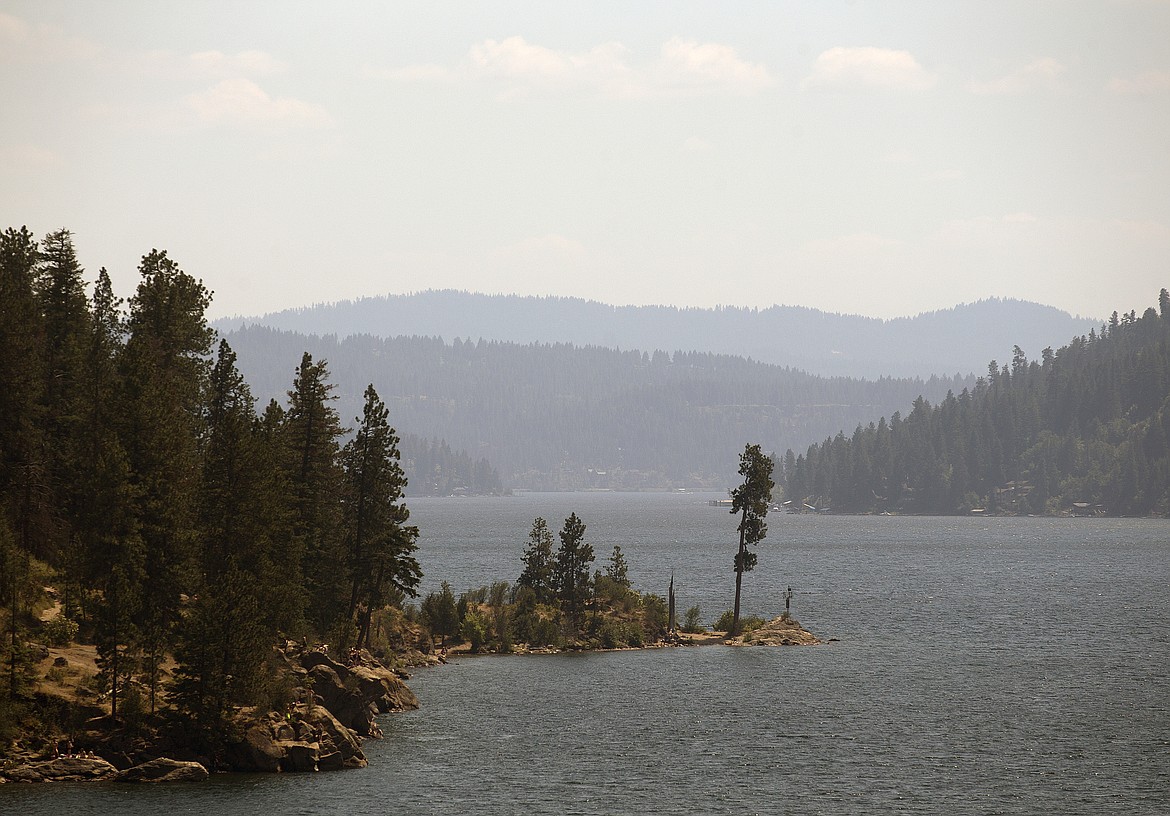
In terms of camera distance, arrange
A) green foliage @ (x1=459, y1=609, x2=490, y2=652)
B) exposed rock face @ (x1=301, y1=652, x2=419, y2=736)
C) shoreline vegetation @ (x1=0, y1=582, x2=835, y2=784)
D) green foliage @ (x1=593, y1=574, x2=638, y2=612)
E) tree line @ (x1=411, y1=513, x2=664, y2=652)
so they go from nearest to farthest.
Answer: shoreline vegetation @ (x1=0, y1=582, x2=835, y2=784), exposed rock face @ (x1=301, y1=652, x2=419, y2=736), green foliage @ (x1=459, y1=609, x2=490, y2=652), tree line @ (x1=411, y1=513, x2=664, y2=652), green foliage @ (x1=593, y1=574, x2=638, y2=612)

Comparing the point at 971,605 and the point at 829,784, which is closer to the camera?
the point at 829,784

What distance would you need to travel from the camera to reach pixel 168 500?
55.3 m

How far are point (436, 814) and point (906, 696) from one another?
36.4m

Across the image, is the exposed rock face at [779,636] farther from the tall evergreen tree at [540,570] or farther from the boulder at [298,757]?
the boulder at [298,757]

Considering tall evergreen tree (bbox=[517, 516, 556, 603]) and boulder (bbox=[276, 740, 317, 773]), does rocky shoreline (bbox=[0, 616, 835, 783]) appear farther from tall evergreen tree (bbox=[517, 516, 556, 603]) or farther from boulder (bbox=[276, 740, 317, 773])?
tall evergreen tree (bbox=[517, 516, 556, 603])

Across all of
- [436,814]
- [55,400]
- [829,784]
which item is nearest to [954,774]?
[829,784]

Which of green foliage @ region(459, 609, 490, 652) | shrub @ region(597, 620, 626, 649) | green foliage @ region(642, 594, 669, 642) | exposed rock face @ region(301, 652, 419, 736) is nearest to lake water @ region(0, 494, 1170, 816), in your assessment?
exposed rock face @ region(301, 652, 419, 736)

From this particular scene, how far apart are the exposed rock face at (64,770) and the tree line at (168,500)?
219cm

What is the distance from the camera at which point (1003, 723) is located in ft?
217

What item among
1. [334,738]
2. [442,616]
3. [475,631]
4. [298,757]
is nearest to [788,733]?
[334,738]

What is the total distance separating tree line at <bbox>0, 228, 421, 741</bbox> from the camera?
52.4 metres

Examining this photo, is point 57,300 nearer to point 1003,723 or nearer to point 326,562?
point 326,562

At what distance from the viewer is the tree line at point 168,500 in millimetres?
52438

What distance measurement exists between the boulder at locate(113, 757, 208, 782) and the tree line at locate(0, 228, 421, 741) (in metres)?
2.00
